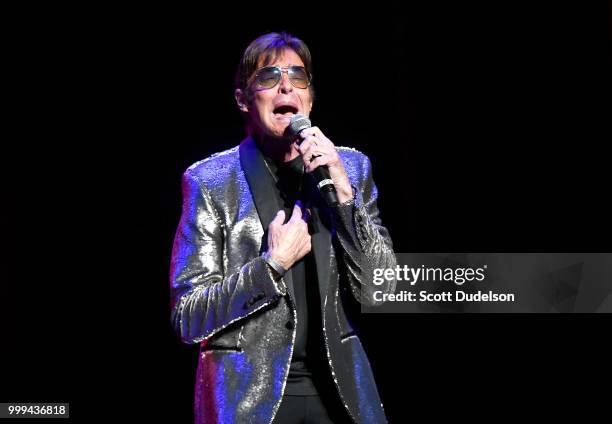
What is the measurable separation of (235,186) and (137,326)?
60.4 inches

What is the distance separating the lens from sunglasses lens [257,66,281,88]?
6.17 ft

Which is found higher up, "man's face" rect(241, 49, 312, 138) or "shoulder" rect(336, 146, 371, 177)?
"man's face" rect(241, 49, 312, 138)

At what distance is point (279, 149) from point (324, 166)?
0.81 feet

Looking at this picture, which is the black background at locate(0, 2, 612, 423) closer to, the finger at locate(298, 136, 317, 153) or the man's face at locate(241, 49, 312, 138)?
the man's face at locate(241, 49, 312, 138)

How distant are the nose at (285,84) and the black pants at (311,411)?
76 cm

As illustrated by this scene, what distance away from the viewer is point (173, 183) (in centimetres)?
312

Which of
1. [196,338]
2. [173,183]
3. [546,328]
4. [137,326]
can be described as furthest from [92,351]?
[546,328]

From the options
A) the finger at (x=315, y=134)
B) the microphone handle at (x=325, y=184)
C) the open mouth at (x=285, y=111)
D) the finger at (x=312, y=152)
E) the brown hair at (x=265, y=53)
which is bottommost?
the microphone handle at (x=325, y=184)

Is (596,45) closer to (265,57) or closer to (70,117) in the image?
(265,57)

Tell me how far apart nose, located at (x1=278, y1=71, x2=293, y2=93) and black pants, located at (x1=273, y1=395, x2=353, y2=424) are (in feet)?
2.50

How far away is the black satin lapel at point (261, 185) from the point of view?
5.79ft

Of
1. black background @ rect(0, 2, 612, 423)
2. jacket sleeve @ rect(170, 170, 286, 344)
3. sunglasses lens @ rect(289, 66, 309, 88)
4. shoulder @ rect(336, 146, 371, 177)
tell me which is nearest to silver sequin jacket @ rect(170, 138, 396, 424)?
jacket sleeve @ rect(170, 170, 286, 344)
